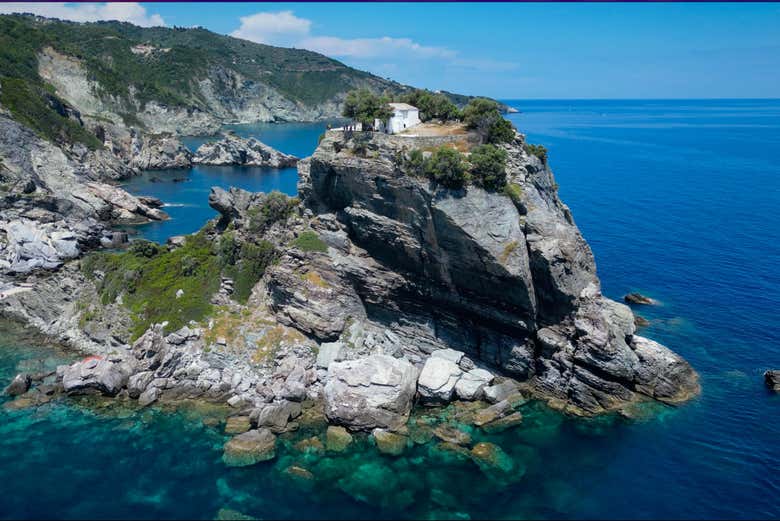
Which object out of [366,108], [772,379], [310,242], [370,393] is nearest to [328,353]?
[370,393]

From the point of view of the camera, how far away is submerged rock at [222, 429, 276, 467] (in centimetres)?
3516

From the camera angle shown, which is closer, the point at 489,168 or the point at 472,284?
the point at 489,168

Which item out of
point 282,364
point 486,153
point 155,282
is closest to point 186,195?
point 155,282

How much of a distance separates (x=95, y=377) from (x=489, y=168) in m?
35.6

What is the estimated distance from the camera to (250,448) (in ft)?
118

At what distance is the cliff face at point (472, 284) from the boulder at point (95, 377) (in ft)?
45.2

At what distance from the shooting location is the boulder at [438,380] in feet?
136

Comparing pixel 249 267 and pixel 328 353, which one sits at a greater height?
pixel 249 267

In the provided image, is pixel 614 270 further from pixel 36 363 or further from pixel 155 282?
pixel 36 363

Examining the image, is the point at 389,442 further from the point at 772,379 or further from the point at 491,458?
the point at 772,379

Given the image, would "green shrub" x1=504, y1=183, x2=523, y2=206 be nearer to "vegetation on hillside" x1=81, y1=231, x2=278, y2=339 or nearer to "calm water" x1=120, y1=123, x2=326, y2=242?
"vegetation on hillside" x1=81, y1=231, x2=278, y2=339

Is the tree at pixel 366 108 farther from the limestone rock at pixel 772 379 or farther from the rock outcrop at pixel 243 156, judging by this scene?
the rock outcrop at pixel 243 156

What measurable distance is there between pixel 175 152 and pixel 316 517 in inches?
5029

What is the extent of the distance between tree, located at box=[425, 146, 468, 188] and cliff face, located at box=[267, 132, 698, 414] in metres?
0.84
